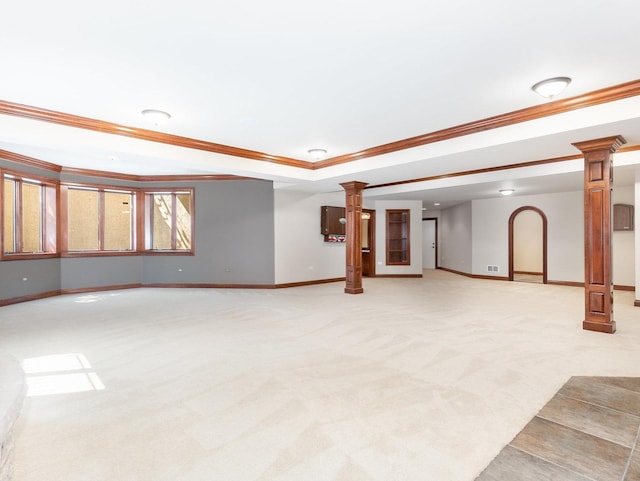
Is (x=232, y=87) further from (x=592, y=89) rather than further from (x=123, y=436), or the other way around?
(x=592, y=89)

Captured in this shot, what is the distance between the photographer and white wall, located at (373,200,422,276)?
35.4 ft

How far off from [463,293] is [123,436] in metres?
7.00

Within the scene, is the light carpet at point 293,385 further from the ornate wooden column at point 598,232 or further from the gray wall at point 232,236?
the gray wall at point 232,236

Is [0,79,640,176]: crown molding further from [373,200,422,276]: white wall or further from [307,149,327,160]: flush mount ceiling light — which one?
[373,200,422,276]: white wall

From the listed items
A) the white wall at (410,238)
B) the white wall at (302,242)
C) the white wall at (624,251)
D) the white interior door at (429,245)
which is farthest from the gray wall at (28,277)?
the white wall at (624,251)

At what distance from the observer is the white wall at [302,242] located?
8609 mm

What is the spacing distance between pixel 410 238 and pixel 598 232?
632cm

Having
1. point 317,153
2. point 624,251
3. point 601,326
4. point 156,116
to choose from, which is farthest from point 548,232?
point 156,116

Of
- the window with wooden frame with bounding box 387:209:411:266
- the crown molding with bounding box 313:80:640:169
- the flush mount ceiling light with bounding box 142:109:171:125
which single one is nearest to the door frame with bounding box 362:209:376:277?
the window with wooden frame with bounding box 387:209:411:266

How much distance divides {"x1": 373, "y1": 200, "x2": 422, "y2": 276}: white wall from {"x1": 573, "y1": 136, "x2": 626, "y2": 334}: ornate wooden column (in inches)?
244

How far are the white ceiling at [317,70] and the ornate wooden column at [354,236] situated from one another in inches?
81.7

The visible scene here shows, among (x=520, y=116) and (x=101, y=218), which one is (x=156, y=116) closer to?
(x=520, y=116)

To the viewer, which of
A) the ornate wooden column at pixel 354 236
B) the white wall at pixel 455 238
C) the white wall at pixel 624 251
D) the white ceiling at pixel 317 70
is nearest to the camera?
the white ceiling at pixel 317 70

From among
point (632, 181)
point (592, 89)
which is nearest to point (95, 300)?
point (592, 89)
